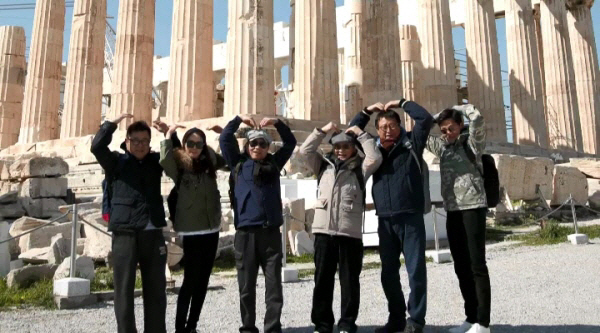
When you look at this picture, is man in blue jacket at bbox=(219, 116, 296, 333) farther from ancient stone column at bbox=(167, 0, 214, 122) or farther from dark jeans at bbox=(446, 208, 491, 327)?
ancient stone column at bbox=(167, 0, 214, 122)

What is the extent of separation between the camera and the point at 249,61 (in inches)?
732

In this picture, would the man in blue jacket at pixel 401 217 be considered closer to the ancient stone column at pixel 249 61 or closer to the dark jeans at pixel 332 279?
the dark jeans at pixel 332 279

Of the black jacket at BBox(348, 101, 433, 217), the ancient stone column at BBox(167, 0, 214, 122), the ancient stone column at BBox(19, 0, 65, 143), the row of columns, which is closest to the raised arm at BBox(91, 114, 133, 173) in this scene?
the black jacket at BBox(348, 101, 433, 217)

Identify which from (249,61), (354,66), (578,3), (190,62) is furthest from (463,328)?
(578,3)

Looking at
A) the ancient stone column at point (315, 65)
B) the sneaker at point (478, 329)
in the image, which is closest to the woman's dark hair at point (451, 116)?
the sneaker at point (478, 329)

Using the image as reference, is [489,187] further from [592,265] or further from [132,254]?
[592,265]

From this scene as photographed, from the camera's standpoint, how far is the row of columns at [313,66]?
20828 millimetres

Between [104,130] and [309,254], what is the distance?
703 centimetres

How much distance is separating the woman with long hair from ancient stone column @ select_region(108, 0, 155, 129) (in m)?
19.2

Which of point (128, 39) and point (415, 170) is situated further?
point (128, 39)

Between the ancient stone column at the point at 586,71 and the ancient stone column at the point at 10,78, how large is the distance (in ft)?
106

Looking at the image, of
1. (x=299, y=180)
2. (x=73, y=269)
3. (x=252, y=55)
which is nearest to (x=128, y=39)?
(x=252, y=55)

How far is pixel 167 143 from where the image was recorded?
15.8 ft

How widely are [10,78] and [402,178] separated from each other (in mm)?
31766
